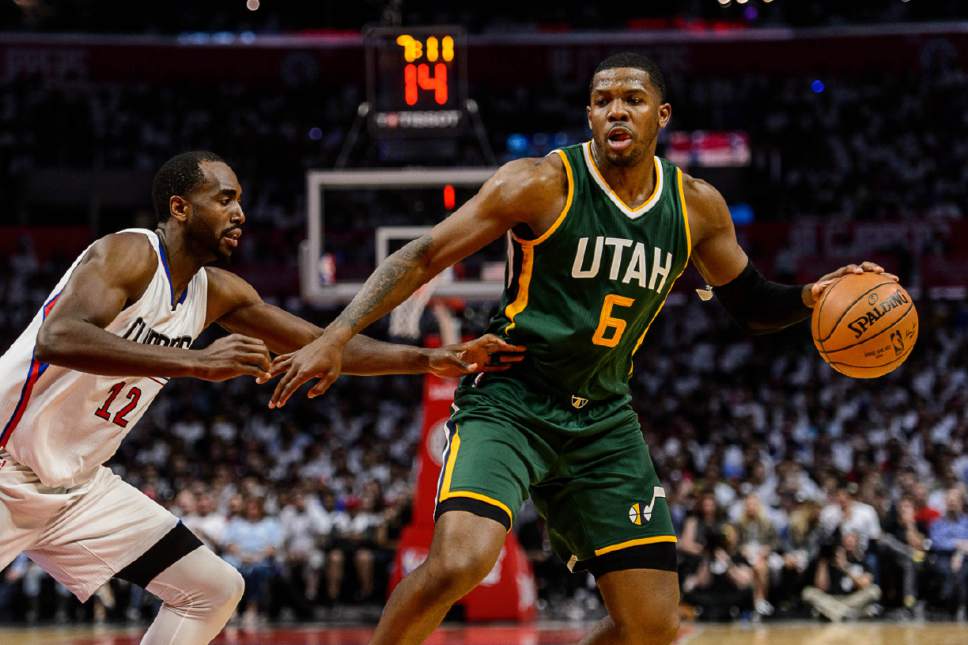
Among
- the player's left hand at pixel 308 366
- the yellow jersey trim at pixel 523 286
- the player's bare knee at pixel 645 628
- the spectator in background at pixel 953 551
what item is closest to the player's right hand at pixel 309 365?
the player's left hand at pixel 308 366

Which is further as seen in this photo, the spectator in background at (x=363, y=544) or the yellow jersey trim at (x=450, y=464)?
the spectator in background at (x=363, y=544)

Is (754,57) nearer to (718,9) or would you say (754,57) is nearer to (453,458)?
(718,9)

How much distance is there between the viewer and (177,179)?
4832mm

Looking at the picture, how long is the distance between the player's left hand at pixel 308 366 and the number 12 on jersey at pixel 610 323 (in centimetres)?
93

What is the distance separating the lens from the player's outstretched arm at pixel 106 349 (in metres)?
4.20

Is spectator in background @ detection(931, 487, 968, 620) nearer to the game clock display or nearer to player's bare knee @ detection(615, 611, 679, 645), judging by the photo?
the game clock display

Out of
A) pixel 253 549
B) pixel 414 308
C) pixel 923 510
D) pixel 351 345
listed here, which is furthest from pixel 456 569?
pixel 923 510

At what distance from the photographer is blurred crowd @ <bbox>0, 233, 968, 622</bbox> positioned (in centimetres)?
1289

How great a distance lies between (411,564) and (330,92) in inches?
618

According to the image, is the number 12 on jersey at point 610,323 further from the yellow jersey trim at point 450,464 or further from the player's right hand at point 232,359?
the player's right hand at point 232,359

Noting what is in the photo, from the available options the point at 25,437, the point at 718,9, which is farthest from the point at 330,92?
the point at 25,437

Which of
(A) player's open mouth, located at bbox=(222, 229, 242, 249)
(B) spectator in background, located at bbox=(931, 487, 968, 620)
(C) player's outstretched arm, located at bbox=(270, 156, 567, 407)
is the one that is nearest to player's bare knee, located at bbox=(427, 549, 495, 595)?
(C) player's outstretched arm, located at bbox=(270, 156, 567, 407)

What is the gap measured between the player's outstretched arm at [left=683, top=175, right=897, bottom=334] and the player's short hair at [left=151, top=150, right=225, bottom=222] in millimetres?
1855

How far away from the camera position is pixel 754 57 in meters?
25.7
